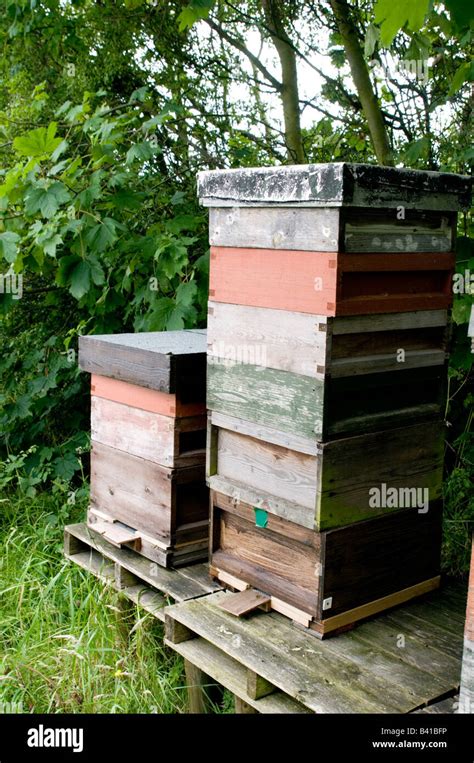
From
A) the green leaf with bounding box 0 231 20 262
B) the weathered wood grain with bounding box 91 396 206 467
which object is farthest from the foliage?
the weathered wood grain with bounding box 91 396 206 467

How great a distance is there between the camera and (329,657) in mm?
2574

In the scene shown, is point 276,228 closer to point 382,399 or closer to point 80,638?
point 382,399

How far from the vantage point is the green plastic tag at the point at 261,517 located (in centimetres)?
290

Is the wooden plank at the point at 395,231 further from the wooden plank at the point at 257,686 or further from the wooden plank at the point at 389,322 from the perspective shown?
the wooden plank at the point at 257,686

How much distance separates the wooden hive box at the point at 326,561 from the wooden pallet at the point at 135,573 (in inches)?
5.6

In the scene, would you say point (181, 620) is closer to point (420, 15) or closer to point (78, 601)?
point (78, 601)

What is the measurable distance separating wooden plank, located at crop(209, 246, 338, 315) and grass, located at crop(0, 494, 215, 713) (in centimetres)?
150

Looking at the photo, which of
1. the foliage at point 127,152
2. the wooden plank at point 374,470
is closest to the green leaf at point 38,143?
the foliage at point 127,152

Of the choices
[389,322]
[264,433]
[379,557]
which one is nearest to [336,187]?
[389,322]

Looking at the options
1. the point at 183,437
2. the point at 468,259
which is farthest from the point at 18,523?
the point at 468,259

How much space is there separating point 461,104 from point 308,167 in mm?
2873

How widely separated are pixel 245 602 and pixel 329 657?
1.40 feet

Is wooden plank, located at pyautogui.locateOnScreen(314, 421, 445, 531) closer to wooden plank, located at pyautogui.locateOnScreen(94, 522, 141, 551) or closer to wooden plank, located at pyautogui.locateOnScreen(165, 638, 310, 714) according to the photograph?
wooden plank, located at pyautogui.locateOnScreen(165, 638, 310, 714)

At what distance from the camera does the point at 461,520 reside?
13.1 ft
